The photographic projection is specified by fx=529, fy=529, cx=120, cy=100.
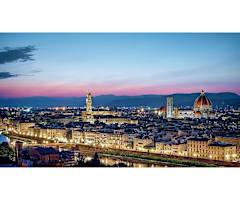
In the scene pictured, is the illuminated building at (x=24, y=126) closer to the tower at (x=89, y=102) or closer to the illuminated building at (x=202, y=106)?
the tower at (x=89, y=102)

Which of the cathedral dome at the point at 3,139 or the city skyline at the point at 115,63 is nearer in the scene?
the city skyline at the point at 115,63

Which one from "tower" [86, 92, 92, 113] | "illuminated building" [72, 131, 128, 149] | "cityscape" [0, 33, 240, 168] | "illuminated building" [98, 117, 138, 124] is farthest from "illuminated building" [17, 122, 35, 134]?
"illuminated building" [98, 117, 138, 124]

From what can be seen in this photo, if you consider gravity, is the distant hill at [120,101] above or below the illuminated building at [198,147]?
above

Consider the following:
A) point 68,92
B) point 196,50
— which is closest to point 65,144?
point 68,92
